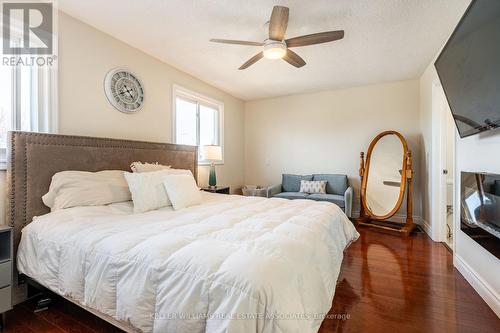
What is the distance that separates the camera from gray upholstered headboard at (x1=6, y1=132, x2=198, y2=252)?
70.7 inches

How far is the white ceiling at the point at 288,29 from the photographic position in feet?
6.93

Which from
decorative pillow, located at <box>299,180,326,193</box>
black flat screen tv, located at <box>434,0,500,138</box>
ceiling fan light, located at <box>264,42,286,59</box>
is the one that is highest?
ceiling fan light, located at <box>264,42,286,59</box>

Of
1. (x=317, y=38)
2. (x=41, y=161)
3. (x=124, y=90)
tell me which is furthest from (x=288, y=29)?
(x=41, y=161)

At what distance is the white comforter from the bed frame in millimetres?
239

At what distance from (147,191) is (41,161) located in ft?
2.83

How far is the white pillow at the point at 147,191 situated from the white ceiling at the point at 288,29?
5.11 ft

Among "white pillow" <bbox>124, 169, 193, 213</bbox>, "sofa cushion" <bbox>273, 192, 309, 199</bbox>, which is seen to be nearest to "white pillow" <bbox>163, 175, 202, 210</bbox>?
"white pillow" <bbox>124, 169, 193, 213</bbox>

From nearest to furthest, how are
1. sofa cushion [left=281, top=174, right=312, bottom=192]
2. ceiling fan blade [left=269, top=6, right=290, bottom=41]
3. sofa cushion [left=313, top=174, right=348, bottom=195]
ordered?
ceiling fan blade [left=269, top=6, right=290, bottom=41] < sofa cushion [left=313, top=174, right=348, bottom=195] < sofa cushion [left=281, top=174, right=312, bottom=192]

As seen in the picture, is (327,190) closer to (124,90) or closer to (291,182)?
(291,182)

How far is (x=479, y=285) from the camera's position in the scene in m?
1.91

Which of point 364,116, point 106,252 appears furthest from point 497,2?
point 364,116

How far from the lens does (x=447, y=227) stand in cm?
317

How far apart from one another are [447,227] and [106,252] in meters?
3.95

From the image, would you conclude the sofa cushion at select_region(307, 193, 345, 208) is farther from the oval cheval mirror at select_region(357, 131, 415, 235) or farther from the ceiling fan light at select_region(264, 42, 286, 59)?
the ceiling fan light at select_region(264, 42, 286, 59)
